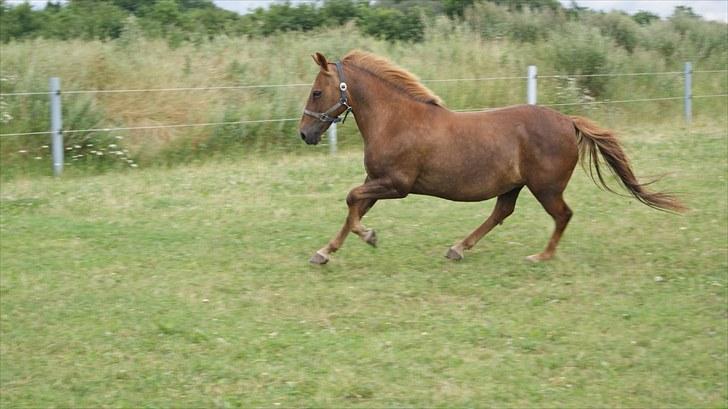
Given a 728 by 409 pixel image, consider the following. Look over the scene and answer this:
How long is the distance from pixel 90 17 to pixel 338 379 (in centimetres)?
1726

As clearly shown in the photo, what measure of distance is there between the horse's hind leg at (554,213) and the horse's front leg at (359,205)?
4.13ft

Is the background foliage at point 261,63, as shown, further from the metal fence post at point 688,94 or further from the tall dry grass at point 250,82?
the metal fence post at point 688,94

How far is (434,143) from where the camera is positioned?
7949 mm

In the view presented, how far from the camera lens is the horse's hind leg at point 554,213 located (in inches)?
318

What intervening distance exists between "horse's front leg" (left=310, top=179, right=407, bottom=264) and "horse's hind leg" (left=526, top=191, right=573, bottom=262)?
126 cm

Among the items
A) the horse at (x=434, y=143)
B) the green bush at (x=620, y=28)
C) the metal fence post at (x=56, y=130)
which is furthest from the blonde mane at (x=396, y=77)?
the green bush at (x=620, y=28)

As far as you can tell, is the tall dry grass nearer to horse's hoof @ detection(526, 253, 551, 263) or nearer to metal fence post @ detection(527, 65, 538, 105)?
metal fence post @ detection(527, 65, 538, 105)

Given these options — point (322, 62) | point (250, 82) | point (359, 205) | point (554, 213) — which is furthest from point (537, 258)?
point (250, 82)

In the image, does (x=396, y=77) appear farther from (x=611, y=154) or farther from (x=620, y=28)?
(x=620, y=28)

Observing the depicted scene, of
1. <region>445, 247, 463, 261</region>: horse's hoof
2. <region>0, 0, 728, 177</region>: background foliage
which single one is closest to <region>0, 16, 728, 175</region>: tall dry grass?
<region>0, 0, 728, 177</region>: background foliage

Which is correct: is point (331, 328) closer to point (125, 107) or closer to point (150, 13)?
point (125, 107)

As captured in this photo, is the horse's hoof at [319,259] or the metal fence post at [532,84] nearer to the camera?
the horse's hoof at [319,259]

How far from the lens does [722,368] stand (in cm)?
A: 573

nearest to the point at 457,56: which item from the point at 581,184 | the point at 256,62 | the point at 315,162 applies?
the point at 256,62
